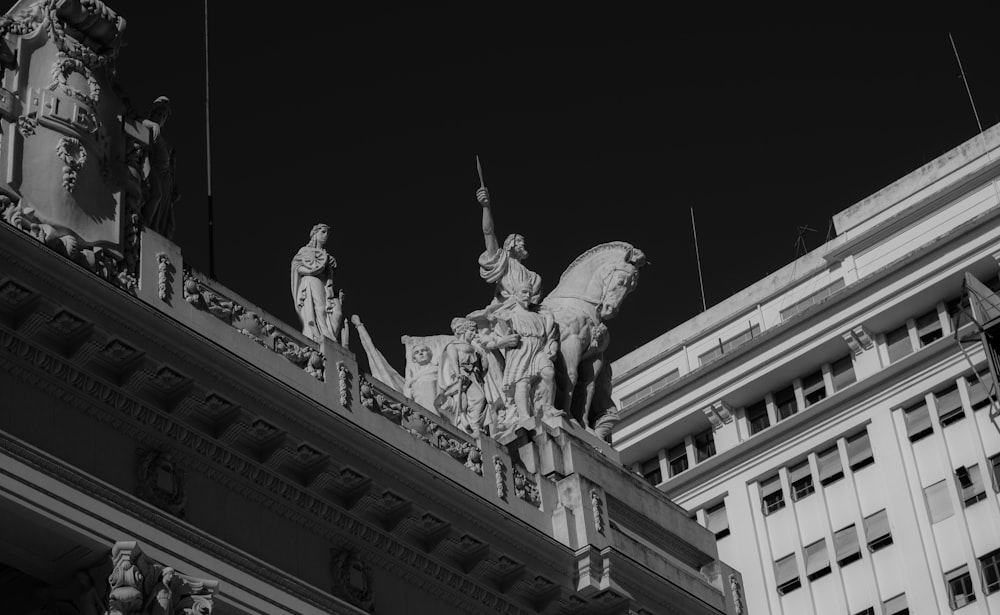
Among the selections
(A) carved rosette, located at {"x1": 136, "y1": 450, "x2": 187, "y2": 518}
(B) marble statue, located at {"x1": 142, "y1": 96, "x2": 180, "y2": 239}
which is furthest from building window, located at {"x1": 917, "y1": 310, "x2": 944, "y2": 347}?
(A) carved rosette, located at {"x1": 136, "y1": 450, "x2": 187, "y2": 518}

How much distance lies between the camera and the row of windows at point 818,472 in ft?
208

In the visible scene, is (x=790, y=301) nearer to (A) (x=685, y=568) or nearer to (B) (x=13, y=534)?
(A) (x=685, y=568)

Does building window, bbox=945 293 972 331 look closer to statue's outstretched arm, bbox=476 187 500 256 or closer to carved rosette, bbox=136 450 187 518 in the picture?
statue's outstretched arm, bbox=476 187 500 256

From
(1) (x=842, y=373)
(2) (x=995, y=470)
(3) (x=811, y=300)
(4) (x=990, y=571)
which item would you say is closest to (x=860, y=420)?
(1) (x=842, y=373)

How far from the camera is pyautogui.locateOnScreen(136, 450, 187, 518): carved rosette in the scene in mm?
29781

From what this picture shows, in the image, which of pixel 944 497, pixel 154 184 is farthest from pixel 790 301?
pixel 154 184

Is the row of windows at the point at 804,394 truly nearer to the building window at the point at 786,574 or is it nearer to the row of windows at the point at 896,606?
the building window at the point at 786,574

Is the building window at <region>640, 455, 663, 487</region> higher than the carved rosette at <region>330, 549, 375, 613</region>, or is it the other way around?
the building window at <region>640, 455, 663, 487</region>

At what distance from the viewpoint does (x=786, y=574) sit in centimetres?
6309

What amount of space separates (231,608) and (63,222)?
5.87m

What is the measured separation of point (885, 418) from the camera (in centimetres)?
6306

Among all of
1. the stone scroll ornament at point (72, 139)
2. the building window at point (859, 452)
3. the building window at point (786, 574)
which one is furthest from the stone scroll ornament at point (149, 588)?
the building window at point (859, 452)

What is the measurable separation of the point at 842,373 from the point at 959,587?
859 cm

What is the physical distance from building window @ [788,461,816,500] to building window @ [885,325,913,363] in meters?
4.02
